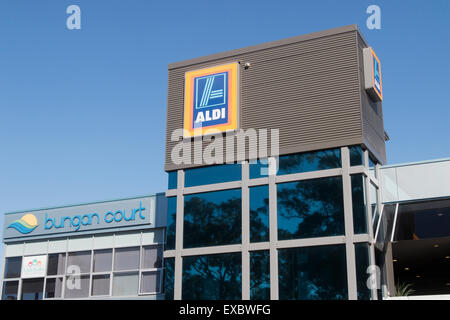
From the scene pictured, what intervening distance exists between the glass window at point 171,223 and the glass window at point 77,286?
6097mm

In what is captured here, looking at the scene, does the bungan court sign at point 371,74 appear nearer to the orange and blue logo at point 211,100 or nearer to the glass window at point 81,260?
the orange and blue logo at point 211,100

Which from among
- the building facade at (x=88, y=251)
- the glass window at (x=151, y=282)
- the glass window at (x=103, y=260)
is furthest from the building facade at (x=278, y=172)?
the glass window at (x=103, y=260)

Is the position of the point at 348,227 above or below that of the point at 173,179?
below

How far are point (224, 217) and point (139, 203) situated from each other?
5.88 meters

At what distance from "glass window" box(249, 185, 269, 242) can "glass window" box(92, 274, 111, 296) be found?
8.63 metres

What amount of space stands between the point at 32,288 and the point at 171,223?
31.6 feet

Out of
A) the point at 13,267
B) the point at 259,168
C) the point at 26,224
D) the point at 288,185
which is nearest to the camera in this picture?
the point at 288,185

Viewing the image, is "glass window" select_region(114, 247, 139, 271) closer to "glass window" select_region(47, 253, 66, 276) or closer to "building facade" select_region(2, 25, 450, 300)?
"building facade" select_region(2, 25, 450, 300)

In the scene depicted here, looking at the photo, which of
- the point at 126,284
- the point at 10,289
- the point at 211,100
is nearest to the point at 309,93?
the point at 211,100

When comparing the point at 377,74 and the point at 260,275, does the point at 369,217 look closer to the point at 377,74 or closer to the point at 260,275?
the point at 260,275

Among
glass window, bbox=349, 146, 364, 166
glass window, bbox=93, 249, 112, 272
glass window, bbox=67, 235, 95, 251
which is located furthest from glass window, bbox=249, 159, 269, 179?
glass window, bbox=67, 235, 95, 251

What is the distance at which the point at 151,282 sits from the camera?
2409 centimetres

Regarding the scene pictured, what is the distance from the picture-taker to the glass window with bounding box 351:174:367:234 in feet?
61.4
